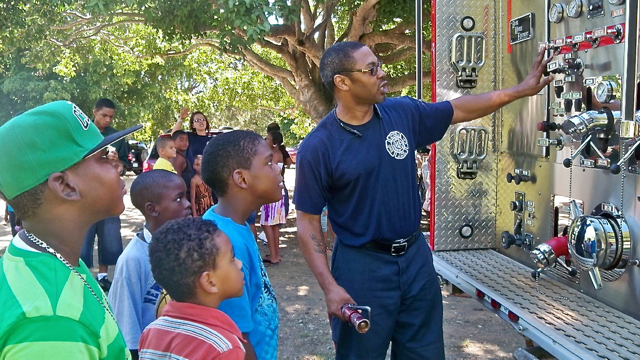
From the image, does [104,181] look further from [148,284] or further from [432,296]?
[432,296]

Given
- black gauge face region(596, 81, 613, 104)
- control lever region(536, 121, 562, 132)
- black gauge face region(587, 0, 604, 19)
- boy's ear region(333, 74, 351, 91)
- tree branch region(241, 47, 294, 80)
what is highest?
tree branch region(241, 47, 294, 80)

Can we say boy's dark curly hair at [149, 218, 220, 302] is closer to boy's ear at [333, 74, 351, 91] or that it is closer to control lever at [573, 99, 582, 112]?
boy's ear at [333, 74, 351, 91]

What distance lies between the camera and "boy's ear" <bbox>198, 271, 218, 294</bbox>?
70.4 inches

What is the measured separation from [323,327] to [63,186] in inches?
165

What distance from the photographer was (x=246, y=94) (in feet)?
59.8

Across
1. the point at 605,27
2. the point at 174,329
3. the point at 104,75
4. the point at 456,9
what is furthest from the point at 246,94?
the point at 174,329

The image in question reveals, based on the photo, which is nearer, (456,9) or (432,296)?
(432,296)

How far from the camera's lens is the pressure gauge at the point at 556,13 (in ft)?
11.9

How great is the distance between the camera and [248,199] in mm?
2281

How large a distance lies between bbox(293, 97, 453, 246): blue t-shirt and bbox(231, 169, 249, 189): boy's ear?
0.65 meters

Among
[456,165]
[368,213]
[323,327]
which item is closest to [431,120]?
[368,213]

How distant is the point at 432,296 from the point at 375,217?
0.51 meters

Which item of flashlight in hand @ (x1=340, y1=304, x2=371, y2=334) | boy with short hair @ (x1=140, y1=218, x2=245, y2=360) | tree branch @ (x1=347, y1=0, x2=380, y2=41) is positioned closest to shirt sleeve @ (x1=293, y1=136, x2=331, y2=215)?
flashlight in hand @ (x1=340, y1=304, x2=371, y2=334)

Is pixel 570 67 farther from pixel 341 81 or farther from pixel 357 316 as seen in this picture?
pixel 357 316
